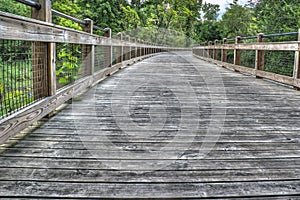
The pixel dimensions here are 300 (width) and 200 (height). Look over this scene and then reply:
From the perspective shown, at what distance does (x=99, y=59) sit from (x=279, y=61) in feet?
19.7

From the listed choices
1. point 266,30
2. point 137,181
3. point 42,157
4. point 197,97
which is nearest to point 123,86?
point 197,97

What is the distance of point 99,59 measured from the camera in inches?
192

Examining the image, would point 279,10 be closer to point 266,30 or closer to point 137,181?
point 266,30

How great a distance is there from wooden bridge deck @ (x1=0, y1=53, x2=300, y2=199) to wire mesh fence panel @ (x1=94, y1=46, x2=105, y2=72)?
5.99 ft

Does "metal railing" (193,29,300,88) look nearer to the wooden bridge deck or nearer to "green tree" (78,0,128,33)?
the wooden bridge deck

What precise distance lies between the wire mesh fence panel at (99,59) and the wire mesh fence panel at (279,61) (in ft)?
17.0

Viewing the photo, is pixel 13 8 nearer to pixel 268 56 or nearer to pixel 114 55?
pixel 114 55

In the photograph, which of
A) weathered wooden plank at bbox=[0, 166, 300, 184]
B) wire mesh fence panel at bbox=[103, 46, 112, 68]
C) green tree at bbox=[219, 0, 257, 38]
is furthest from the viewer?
green tree at bbox=[219, 0, 257, 38]

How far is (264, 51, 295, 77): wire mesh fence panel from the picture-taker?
8133 millimetres

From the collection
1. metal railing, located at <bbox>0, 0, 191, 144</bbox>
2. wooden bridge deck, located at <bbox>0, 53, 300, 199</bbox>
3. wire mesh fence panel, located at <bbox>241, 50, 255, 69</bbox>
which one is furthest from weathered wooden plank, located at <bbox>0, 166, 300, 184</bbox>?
wire mesh fence panel, located at <bbox>241, 50, 255, 69</bbox>

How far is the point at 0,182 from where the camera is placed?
1.26 meters

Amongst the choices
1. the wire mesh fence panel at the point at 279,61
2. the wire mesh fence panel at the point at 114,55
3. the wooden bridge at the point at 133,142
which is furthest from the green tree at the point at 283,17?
the wooden bridge at the point at 133,142

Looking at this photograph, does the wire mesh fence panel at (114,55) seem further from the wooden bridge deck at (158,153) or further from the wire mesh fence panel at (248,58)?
the wire mesh fence panel at (248,58)

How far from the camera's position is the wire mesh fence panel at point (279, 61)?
26.7 ft
